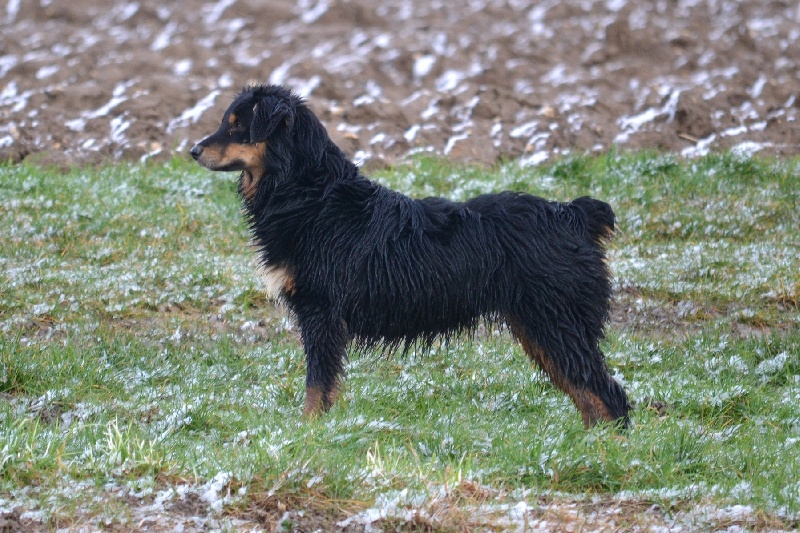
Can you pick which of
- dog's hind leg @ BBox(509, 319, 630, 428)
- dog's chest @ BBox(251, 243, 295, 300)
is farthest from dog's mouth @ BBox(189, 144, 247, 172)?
dog's hind leg @ BBox(509, 319, 630, 428)

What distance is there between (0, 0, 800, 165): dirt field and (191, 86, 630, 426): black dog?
519 cm

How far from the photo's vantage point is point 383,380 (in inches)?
250

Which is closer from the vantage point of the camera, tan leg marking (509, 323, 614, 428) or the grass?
the grass

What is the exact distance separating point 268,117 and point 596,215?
1.90 m

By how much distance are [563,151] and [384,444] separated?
7108 millimetres

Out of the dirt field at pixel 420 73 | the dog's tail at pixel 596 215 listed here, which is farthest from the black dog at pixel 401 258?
the dirt field at pixel 420 73

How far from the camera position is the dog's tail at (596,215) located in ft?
18.1

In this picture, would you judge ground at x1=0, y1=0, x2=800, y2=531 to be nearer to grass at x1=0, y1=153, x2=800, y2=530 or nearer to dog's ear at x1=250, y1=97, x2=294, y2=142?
grass at x1=0, y1=153, x2=800, y2=530

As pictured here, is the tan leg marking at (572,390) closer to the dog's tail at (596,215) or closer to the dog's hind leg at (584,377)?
the dog's hind leg at (584,377)

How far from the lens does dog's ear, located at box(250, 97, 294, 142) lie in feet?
17.9

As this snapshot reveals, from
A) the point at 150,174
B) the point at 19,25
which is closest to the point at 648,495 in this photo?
the point at 150,174

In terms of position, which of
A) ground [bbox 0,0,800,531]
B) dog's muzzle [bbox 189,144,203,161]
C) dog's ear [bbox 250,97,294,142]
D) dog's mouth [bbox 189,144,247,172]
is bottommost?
ground [bbox 0,0,800,531]

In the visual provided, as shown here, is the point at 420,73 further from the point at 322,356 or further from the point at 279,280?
the point at 322,356

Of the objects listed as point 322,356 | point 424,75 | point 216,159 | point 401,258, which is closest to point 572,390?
point 401,258
